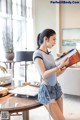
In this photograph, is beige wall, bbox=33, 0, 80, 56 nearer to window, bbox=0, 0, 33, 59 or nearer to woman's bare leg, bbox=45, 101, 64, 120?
window, bbox=0, 0, 33, 59

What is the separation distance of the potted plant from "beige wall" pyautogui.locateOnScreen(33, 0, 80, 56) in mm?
1475

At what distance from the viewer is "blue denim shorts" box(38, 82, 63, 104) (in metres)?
1.81

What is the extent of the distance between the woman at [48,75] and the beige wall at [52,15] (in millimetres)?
5429

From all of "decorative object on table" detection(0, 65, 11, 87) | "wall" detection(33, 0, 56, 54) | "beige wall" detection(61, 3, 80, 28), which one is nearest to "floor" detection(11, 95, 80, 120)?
"decorative object on table" detection(0, 65, 11, 87)

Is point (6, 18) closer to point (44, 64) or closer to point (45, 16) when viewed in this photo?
point (45, 16)

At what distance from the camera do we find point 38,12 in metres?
7.65

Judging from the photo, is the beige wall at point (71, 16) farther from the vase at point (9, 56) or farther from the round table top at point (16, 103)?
the round table top at point (16, 103)

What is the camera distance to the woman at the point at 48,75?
182cm

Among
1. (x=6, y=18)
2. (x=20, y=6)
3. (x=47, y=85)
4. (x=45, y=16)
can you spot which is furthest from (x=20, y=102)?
(x=45, y=16)

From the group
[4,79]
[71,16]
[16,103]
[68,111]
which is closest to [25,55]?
[68,111]

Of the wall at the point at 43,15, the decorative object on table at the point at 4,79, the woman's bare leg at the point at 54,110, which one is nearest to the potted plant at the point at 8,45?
the wall at the point at 43,15

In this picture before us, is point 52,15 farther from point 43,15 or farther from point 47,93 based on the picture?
point 47,93

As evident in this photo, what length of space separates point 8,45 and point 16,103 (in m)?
4.36

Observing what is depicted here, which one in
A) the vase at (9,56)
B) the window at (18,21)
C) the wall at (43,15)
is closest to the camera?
the vase at (9,56)
